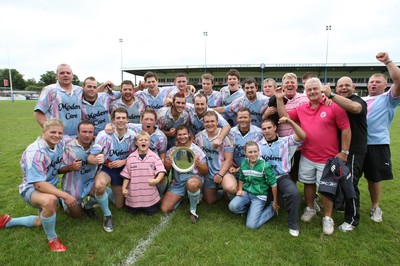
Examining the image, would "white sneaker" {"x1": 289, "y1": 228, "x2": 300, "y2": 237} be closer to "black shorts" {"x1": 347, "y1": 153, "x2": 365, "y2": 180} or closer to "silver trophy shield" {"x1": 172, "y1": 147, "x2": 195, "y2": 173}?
"black shorts" {"x1": 347, "y1": 153, "x2": 365, "y2": 180}

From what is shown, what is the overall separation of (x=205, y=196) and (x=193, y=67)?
5266cm

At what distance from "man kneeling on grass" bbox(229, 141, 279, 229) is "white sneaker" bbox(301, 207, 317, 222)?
429mm

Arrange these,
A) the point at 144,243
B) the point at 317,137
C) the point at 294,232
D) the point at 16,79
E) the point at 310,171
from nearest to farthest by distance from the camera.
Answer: the point at 144,243, the point at 294,232, the point at 317,137, the point at 310,171, the point at 16,79

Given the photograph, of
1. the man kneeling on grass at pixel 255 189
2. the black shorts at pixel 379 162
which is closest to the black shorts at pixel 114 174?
the man kneeling on grass at pixel 255 189

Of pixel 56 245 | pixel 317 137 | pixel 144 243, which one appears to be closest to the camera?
pixel 56 245

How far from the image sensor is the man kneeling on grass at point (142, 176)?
12.6ft

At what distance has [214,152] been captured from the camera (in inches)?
170

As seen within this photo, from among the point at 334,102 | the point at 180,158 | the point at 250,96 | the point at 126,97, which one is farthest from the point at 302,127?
the point at 126,97

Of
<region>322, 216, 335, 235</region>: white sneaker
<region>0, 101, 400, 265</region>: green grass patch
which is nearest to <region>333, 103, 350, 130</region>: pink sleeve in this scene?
<region>322, 216, 335, 235</region>: white sneaker

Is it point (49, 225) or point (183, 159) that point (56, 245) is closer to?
point (49, 225)

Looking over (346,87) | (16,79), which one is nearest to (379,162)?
(346,87)

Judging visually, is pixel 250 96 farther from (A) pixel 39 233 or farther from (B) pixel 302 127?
(A) pixel 39 233

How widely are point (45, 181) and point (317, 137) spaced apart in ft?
11.7

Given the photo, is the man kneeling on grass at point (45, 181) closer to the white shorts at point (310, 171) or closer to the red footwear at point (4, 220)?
the red footwear at point (4, 220)
